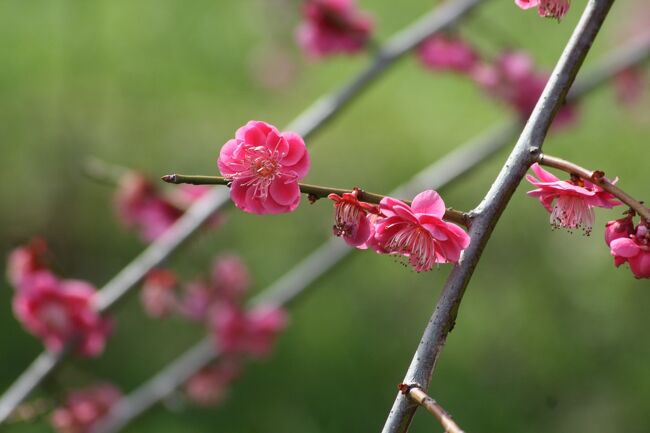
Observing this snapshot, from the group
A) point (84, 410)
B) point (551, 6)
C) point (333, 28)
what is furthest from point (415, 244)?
point (84, 410)

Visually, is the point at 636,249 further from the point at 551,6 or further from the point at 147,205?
the point at 147,205

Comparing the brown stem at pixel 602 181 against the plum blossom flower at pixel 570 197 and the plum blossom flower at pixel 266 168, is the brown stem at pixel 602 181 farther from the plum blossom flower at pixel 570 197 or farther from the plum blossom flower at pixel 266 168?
the plum blossom flower at pixel 266 168

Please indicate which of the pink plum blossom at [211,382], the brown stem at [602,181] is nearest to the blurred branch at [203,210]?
the pink plum blossom at [211,382]

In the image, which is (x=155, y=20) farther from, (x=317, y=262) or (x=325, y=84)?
(x=317, y=262)

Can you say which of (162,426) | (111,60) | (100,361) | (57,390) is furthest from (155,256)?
(111,60)

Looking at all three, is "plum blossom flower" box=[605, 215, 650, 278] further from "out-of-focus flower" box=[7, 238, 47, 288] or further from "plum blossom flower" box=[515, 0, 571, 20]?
"out-of-focus flower" box=[7, 238, 47, 288]

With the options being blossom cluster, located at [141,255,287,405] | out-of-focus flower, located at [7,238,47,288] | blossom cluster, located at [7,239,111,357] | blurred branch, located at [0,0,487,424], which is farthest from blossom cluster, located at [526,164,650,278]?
blossom cluster, located at [141,255,287,405]
